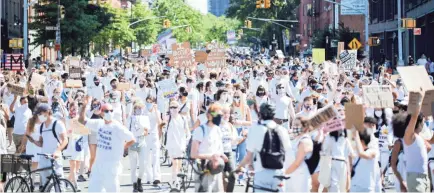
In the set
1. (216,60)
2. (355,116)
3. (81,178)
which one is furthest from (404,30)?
(355,116)

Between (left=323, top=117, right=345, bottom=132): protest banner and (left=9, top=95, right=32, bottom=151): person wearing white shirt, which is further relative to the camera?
(left=9, top=95, right=32, bottom=151): person wearing white shirt

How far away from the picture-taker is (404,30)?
6450 centimetres

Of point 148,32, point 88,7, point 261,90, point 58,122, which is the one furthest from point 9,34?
point 58,122

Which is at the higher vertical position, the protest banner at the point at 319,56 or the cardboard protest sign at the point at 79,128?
the protest banner at the point at 319,56

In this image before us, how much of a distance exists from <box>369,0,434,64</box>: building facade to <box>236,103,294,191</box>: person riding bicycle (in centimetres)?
4343

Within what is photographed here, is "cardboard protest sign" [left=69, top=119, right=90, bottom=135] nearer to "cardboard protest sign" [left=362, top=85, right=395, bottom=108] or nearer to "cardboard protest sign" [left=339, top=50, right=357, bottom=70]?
"cardboard protest sign" [left=362, top=85, right=395, bottom=108]

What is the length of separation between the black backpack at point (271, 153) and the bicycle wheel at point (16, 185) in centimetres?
470

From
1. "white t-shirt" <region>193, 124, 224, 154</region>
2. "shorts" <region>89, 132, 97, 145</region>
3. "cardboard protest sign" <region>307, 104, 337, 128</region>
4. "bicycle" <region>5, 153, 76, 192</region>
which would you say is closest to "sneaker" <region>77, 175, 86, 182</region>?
"shorts" <region>89, 132, 97, 145</region>

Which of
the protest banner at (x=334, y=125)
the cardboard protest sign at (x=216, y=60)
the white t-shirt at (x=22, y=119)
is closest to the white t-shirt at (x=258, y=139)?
the protest banner at (x=334, y=125)

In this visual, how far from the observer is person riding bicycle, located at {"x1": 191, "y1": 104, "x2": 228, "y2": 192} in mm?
12133

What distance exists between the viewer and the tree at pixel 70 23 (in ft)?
223

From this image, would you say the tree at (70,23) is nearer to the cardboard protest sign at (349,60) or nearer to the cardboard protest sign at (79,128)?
the cardboard protest sign at (349,60)

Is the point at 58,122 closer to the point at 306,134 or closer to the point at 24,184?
the point at 24,184

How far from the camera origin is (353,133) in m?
11.7
